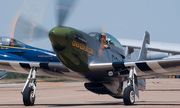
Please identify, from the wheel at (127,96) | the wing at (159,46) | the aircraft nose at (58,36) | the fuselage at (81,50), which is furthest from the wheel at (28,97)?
the wing at (159,46)

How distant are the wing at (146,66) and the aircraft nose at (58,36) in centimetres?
187

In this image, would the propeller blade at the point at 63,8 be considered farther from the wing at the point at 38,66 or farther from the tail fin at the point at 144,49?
the tail fin at the point at 144,49

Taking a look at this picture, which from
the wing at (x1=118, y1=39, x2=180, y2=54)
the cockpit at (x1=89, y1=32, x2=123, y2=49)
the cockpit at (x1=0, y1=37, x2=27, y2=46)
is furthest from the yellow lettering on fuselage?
the wing at (x1=118, y1=39, x2=180, y2=54)

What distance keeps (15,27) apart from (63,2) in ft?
7.04

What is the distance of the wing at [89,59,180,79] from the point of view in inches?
422

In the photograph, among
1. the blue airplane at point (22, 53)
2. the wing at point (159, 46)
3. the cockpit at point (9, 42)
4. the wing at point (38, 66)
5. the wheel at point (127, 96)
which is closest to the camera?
the wheel at point (127, 96)

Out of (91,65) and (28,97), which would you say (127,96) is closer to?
(91,65)

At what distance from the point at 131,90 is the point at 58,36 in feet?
11.1

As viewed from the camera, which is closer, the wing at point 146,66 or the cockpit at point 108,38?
the wing at point 146,66

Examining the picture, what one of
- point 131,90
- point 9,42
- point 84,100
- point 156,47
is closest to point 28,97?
point 131,90

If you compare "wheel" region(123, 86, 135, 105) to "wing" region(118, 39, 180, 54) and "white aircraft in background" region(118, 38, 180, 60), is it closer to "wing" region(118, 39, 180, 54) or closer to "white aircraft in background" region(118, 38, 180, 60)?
"white aircraft in background" region(118, 38, 180, 60)

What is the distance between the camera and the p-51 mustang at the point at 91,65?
950 cm

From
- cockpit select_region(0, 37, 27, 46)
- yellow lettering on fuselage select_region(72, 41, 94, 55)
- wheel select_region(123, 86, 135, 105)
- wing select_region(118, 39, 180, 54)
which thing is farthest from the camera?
wing select_region(118, 39, 180, 54)

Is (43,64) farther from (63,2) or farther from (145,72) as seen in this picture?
(145,72)
